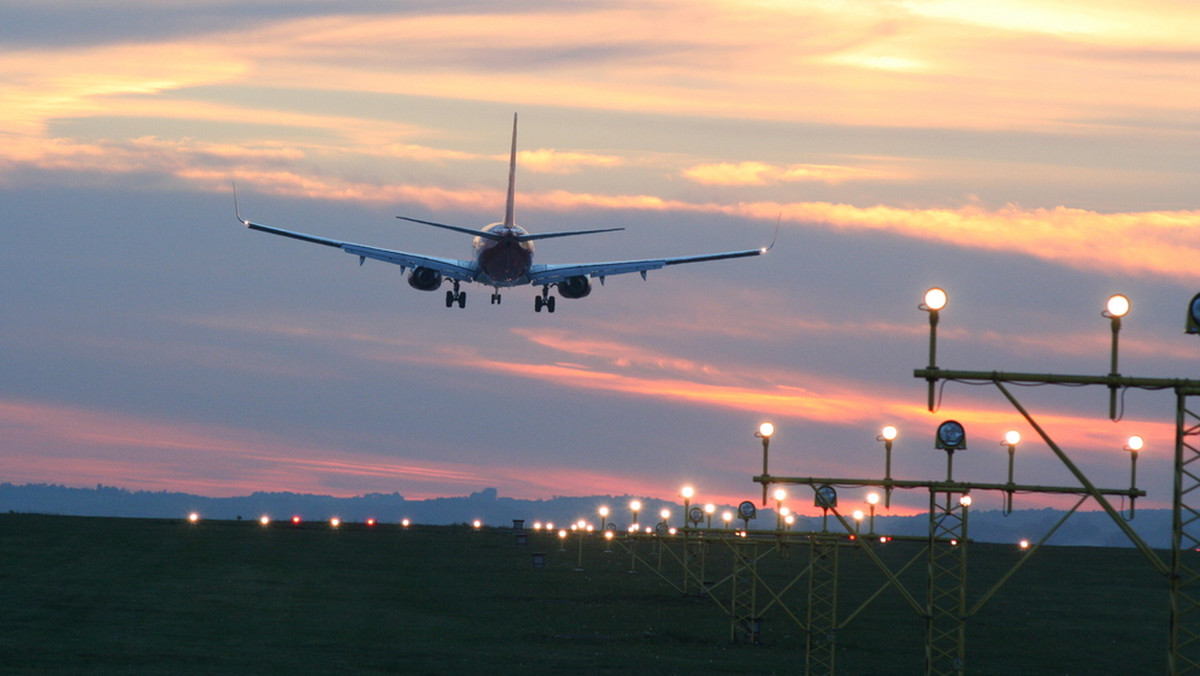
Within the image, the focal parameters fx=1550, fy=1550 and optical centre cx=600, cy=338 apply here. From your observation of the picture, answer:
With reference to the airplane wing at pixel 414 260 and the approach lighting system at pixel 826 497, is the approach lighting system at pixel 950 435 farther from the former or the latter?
the airplane wing at pixel 414 260

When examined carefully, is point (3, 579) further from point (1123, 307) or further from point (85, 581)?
point (1123, 307)

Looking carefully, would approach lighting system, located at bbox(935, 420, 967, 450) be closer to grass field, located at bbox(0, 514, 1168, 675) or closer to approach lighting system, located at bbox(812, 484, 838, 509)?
approach lighting system, located at bbox(812, 484, 838, 509)

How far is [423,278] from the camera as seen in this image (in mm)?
130750

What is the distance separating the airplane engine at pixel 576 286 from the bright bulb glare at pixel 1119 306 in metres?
94.2

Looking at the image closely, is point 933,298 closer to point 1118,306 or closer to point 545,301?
point 1118,306

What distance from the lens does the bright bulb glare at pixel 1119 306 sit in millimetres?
37312

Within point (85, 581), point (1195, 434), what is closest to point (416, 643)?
point (85, 581)

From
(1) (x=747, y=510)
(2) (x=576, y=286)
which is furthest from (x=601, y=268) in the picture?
(1) (x=747, y=510)

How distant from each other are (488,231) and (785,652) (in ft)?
143

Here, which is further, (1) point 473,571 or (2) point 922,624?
(1) point 473,571

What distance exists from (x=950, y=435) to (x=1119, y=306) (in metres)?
17.6

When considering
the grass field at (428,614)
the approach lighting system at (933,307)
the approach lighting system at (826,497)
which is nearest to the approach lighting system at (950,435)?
the approach lighting system at (826,497)

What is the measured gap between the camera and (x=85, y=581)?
120 m

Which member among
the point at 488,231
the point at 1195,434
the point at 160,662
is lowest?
the point at 160,662
